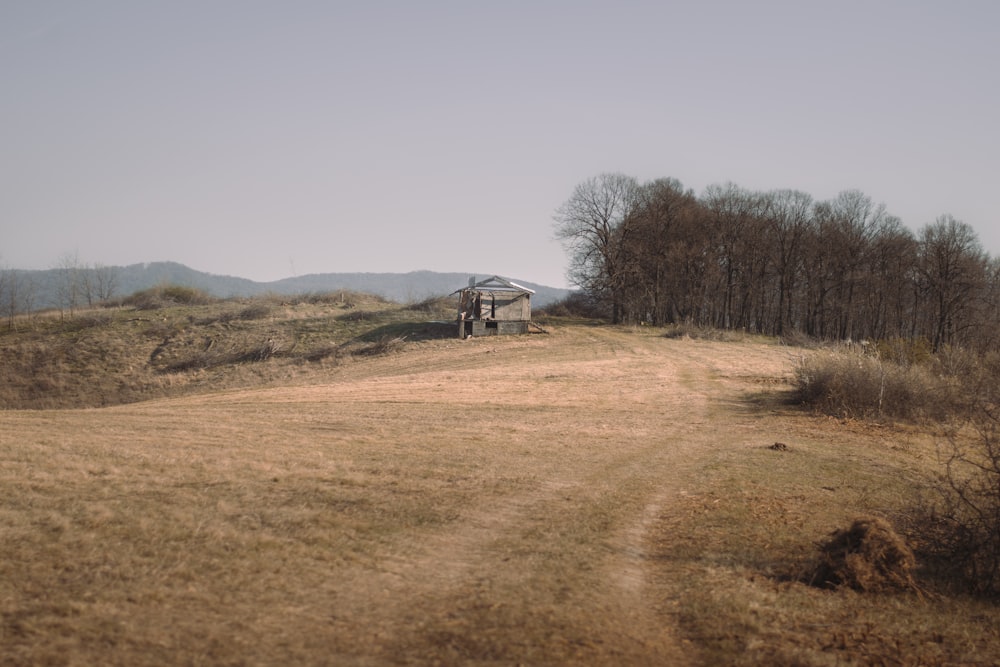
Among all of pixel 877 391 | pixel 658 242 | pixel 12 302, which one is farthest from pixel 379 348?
pixel 12 302

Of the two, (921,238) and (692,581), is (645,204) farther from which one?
(692,581)

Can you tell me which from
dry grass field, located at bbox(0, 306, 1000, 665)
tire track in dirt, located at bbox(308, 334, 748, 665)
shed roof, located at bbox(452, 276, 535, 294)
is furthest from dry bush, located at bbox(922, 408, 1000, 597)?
shed roof, located at bbox(452, 276, 535, 294)

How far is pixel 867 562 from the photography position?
7.97 m

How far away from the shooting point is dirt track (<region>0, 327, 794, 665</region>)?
5.95 m

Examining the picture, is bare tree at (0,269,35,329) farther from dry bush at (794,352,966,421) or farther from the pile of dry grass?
the pile of dry grass

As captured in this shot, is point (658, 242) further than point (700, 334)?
Yes

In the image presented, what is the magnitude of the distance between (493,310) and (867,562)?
43.0 m

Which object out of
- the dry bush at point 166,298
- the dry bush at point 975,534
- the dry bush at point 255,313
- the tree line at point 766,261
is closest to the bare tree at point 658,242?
the tree line at point 766,261

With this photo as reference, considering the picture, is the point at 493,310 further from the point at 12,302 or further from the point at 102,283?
the point at 102,283

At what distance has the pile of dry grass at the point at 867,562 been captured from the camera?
782 centimetres

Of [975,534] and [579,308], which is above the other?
[579,308]

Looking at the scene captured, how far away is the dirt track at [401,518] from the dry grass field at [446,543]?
43 mm

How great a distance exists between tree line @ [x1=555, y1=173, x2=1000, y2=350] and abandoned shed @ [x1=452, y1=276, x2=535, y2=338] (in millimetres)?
15427

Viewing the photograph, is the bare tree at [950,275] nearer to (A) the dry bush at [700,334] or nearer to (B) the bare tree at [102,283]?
(A) the dry bush at [700,334]
